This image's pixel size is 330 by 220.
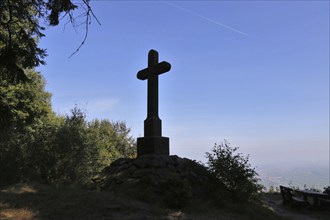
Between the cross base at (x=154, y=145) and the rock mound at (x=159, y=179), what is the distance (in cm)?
34

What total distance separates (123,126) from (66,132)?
30419 mm

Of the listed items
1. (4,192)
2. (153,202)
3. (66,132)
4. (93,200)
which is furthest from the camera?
(66,132)

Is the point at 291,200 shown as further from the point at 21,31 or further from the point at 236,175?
the point at 21,31

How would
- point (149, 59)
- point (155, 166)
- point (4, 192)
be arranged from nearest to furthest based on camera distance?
1. point (4, 192)
2. point (155, 166)
3. point (149, 59)

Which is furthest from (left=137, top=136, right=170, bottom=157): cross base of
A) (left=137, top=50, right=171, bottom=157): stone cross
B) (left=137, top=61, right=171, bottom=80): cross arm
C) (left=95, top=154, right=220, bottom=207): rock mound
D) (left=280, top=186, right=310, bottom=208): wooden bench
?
(left=280, top=186, right=310, bottom=208): wooden bench

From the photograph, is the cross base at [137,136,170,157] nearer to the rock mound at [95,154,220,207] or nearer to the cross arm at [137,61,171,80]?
the rock mound at [95,154,220,207]

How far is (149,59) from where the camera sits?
556 inches

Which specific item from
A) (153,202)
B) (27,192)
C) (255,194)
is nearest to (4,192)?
(27,192)

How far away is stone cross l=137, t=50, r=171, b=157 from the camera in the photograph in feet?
42.3

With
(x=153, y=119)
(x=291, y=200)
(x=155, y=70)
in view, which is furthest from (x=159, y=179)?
(x=291, y=200)

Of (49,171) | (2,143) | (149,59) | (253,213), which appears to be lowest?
(253,213)

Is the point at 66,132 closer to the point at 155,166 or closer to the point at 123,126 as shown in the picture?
the point at 155,166

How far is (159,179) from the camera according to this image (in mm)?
11102

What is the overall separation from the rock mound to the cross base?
13.2 inches
